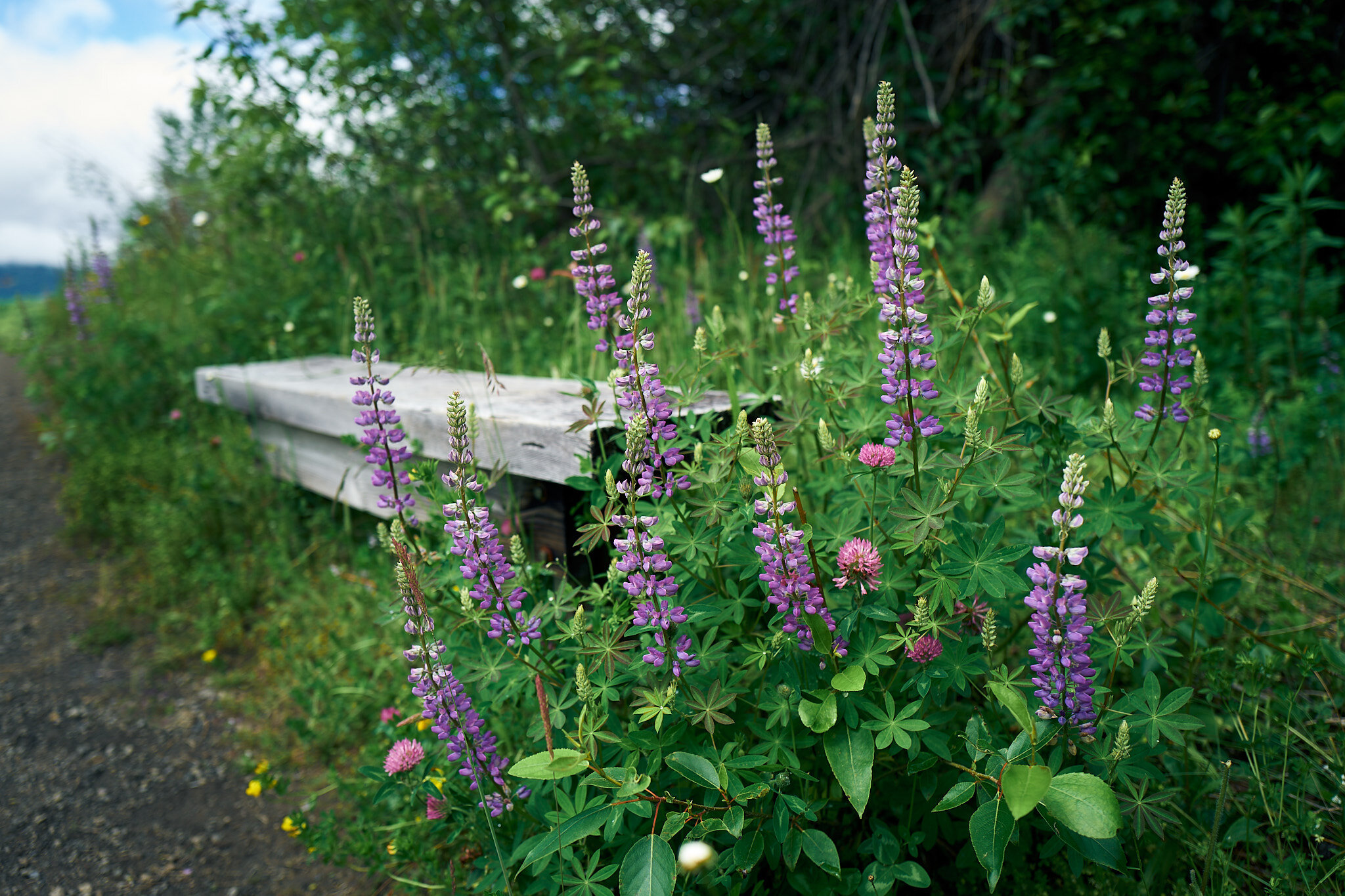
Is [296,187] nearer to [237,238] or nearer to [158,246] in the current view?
[237,238]

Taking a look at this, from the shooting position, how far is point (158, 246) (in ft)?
23.1

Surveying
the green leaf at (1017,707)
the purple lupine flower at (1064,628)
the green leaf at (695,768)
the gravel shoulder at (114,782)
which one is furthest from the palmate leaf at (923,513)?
the gravel shoulder at (114,782)

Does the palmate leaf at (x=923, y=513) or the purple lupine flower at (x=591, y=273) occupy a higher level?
the purple lupine flower at (x=591, y=273)

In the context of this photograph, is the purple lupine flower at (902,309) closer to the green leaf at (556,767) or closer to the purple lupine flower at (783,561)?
the purple lupine flower at (783,561)

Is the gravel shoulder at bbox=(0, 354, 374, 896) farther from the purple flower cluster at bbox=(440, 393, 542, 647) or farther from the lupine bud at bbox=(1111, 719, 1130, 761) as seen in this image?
the lupine bud at bbox=(1111, 719, 1130, 761)

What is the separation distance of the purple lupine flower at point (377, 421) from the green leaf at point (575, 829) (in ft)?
2.42

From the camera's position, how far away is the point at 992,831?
1139mm

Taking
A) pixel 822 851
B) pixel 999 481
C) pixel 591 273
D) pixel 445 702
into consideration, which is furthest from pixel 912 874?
pixel 591 273

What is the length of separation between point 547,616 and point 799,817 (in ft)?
1.89

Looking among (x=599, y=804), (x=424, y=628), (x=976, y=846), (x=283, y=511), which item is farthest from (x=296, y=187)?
(x=976, y=846)

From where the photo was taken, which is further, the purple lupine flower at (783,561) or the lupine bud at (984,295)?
the lupine bud at (984,295)

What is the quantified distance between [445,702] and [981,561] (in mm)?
987

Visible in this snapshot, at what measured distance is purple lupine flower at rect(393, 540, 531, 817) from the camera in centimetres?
140

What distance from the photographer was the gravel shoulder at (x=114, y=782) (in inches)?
79.6
